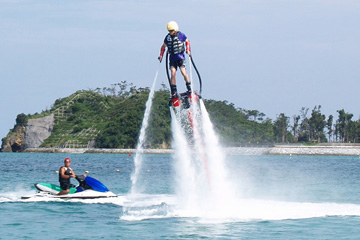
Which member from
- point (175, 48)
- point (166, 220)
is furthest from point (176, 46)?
point (166, 220)

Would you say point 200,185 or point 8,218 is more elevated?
point 200,185

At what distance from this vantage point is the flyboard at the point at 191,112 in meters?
18.6

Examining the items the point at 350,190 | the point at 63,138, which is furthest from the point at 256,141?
the point at 350,190

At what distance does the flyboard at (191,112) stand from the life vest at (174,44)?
0.25 metres

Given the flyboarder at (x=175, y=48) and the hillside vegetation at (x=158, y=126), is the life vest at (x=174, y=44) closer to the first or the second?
the flyboarder at (x=175, y=48)

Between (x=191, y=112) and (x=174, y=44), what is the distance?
257cm

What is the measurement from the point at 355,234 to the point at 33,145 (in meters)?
149

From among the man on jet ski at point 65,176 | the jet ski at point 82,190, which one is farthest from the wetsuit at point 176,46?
the jet ski at point 82,190

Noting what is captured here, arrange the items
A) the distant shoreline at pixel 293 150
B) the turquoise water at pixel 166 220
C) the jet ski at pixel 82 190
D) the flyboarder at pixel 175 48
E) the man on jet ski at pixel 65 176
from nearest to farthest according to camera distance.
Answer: the flyboarder at pixel 175 48 < the turquoise water at pixel 166 220 < the man on jet ski at pixel 65 176 < the jet ski at pixel 82 190 < the distant shoreline at pixel 293 150

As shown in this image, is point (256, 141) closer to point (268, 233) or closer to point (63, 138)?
point (63, 138)

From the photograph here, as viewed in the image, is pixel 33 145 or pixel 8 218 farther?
pixel 33 145

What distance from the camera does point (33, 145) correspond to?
161 m

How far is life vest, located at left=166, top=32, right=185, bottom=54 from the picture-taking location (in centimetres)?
1794

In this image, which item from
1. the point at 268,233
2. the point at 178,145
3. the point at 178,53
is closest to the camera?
the point at 178,53
